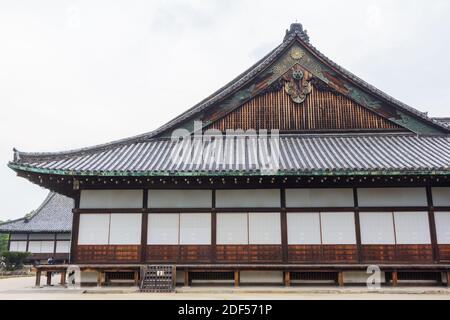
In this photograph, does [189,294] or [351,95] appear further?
[351,95]

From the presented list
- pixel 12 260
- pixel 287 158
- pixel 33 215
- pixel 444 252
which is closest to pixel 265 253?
pixel 287 158

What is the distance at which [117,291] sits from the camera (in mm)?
13023

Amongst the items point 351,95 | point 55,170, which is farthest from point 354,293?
point 55,170

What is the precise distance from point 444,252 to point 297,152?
655 centimetres

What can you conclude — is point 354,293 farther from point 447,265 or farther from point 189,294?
point 189,294

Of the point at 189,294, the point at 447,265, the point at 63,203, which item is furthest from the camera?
the point at 63,203

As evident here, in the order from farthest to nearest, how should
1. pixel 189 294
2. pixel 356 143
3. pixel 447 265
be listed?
pixel 356 143 → pixel 447 265 → pixel 189 294

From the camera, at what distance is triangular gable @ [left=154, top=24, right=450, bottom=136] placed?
1736 centimetres

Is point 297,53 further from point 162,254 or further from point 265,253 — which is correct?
point 162,254

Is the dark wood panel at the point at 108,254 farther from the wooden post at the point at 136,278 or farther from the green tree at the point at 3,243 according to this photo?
the green tree at the point at 3,243

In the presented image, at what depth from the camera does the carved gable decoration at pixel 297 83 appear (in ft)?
58.1

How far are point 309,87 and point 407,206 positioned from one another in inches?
264

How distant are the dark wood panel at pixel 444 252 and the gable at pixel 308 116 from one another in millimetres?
5609

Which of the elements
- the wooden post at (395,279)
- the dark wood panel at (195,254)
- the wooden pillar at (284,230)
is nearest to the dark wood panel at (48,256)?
the dark wood panel at (195,254)
